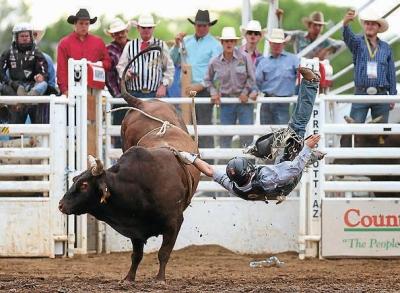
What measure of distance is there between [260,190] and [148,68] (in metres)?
3.39

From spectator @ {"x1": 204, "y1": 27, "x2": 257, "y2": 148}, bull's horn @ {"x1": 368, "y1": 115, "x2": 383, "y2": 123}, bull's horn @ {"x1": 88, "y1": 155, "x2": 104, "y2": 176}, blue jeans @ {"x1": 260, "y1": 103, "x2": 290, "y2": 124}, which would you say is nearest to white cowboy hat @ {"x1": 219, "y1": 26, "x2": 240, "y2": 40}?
spectator @ {"x1": 204, "y1": 27, "x2": 257, "y2": 148}

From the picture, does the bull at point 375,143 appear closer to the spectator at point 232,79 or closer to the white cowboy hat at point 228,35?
the spectator at point 232,79

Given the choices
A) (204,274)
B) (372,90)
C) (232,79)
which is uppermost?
(232,79)

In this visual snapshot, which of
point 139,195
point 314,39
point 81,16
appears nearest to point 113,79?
point 81,16

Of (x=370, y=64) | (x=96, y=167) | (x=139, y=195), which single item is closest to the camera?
(x=96, y=167)

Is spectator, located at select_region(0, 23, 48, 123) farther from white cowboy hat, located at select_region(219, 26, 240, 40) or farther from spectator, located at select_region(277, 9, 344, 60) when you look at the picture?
spectator, located at select_region(277, 9, 344, 60)

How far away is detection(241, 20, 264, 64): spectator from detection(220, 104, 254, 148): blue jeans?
2.74 ft

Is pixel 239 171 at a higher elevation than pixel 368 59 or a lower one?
lower

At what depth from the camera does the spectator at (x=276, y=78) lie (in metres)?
11.8

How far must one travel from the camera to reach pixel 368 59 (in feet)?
38.6

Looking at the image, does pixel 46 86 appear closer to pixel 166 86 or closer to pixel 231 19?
pixel 166 86

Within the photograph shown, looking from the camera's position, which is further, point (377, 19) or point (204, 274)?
point (377, 19)

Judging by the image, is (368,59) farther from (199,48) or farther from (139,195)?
(139,195)

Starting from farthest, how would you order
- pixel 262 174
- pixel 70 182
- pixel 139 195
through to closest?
1. pixel 70 182
2. pixel 262 174
3. pixel 139 195
